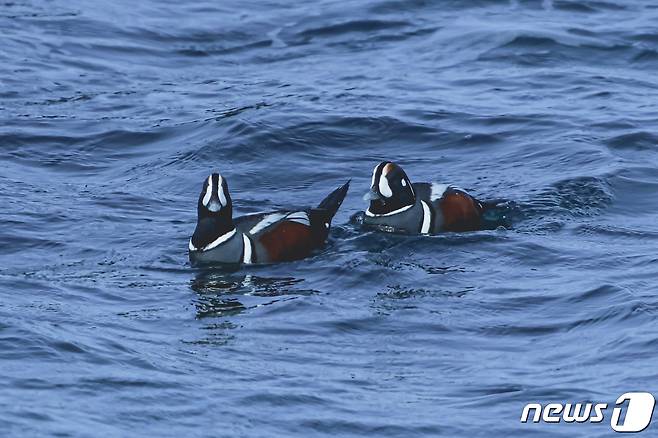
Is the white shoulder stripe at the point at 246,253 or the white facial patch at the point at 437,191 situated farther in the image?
the white facial patch at the point at 437,191

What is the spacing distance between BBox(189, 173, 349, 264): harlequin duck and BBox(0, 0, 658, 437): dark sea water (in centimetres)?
19

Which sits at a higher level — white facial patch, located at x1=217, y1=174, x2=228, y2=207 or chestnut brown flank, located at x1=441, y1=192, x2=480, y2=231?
white facial patch, located at x1=217, y1=174, x2=228, y2=207

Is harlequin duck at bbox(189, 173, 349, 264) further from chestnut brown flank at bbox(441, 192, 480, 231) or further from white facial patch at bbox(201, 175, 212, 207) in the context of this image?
chestnut brown flank at bbox(441, 192, 480, 231)

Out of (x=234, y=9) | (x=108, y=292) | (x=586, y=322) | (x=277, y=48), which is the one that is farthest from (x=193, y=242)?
(x=234, y=9)

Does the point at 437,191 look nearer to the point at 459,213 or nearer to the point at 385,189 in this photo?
the point at 459,213

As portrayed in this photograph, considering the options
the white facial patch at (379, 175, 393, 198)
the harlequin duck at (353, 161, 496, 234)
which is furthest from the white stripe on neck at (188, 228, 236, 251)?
the white facial patch at (379, 175, 393, 198)

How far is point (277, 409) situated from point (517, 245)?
4.31 metres

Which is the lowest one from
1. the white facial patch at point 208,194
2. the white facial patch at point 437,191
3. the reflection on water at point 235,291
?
the reflection on water at point 235,291

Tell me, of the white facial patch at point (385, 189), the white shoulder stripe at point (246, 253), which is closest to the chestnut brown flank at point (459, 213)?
the white facial patch at point (385, 189)

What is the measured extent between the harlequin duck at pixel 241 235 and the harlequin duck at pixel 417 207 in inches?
33.3

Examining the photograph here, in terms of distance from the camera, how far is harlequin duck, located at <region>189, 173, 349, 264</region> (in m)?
12.9

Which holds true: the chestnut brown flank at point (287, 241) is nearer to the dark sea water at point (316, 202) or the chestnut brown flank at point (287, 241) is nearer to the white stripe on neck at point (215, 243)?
the dark sea water at point (316, 202)

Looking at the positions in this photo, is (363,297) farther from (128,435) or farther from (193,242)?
(128,435)

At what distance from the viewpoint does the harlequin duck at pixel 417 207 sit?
13547 mm
